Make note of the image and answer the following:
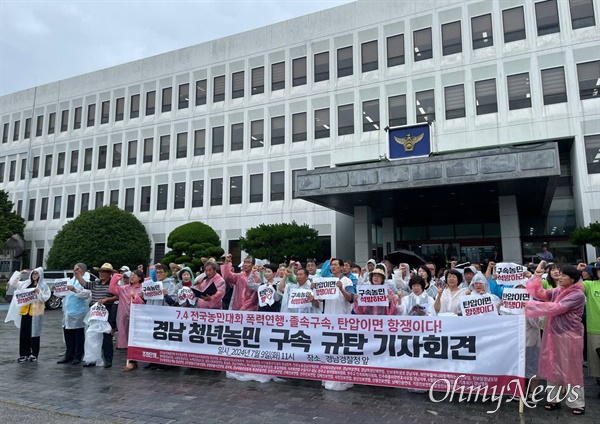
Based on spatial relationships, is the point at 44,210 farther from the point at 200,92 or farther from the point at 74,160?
the point at 200,92

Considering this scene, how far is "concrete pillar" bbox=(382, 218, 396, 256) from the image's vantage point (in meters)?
25.0

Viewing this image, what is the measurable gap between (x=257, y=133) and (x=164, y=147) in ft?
26.0

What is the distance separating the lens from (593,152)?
2028 centimetres

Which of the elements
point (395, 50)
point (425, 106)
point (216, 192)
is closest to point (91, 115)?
point (216, 192)

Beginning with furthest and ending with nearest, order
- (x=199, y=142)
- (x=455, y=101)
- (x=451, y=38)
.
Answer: (x=199, y=142) < (x=451, y=38) < (x=455, y=101)

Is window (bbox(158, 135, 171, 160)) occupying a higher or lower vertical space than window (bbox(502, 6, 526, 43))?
lower

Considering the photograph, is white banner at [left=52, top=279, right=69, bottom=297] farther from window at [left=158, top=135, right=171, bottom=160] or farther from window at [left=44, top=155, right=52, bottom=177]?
window at [left=44, top=155, right=52, bottom=177]

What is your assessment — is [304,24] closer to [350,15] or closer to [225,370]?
[350,15]

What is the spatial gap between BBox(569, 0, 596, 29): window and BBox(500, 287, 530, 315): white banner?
2112 centimetres

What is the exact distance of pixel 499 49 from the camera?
22453 millimetres

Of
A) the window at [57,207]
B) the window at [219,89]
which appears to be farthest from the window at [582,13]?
the window at [57,207]

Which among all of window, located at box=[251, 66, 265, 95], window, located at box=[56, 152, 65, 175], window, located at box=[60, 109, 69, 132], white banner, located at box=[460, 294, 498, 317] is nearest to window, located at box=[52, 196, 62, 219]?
window, located at box=[56, 152, 65, 175]

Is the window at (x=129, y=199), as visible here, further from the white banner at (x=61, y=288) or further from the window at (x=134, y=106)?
the white banner at (x=61, y=288)

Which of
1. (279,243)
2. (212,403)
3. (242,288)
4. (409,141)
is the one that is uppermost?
(409,141)
